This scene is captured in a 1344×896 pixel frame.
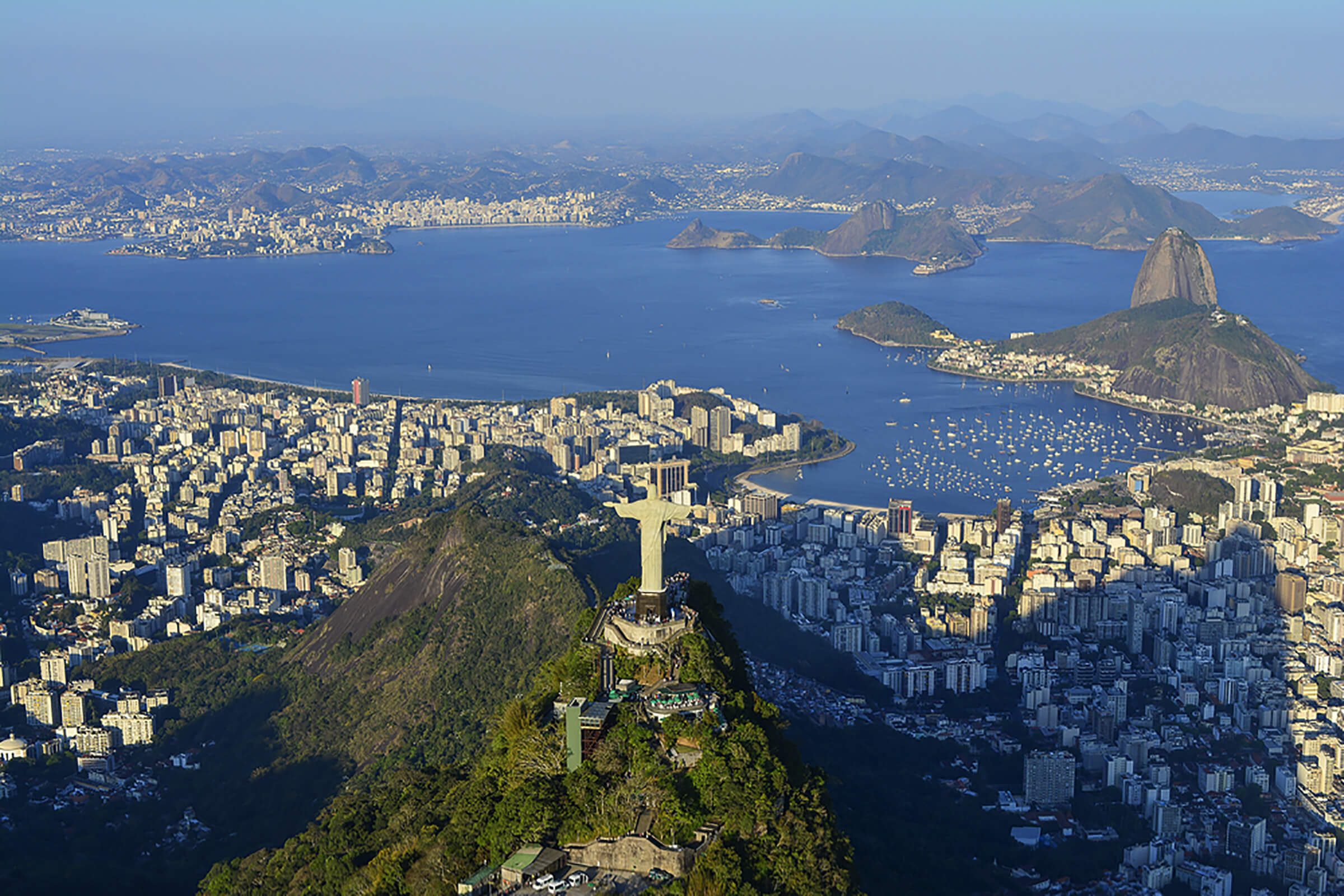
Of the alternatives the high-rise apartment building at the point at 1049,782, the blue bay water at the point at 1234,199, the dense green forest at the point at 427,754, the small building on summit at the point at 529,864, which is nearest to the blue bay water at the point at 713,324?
the dense green forest at the point at 427,754

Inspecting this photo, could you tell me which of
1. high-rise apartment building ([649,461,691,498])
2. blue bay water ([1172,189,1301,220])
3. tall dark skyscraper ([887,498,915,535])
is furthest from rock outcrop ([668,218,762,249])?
tall dark skyscraper ([887,498,915,535])

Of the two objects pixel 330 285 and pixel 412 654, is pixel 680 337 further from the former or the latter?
pixel 412 654

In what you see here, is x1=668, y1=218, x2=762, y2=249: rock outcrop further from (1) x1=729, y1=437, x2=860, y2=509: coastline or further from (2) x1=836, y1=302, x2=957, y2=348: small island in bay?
(1) x1=729, y1=437, x2=860, y2=509: coastline

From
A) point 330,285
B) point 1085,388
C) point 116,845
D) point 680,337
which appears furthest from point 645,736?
point 330,285

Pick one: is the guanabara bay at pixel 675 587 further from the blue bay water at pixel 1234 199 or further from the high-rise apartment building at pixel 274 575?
the blue bay water at pixel 1234 199

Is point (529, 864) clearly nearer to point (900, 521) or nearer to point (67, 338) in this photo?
point (900, 521)

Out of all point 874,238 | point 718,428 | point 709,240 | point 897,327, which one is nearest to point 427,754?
point 718,428
